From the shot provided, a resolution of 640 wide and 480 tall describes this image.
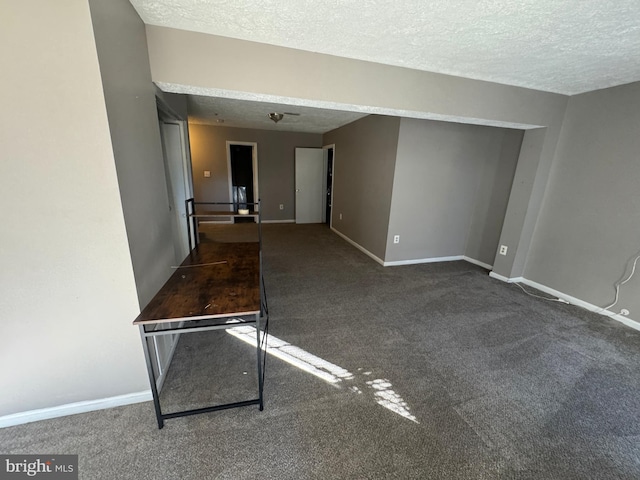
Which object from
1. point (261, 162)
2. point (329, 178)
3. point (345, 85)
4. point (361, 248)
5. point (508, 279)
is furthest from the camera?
point (329, 178)

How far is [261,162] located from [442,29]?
5.16 metres

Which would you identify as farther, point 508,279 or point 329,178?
point 329,178

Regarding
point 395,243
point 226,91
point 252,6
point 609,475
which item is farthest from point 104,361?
point 395,243

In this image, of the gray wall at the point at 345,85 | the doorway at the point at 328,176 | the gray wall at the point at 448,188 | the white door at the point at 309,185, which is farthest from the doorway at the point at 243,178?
the gray wall at the point at 345,85

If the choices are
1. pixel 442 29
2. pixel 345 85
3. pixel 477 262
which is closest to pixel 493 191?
pixel 477 262

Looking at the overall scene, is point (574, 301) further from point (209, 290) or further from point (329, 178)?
point (329, 178)

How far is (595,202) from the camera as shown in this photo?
8.46 feet

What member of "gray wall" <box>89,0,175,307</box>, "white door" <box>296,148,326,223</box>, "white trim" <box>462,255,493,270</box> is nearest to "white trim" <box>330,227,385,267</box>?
"white door" <box>296,148,326,223</box>

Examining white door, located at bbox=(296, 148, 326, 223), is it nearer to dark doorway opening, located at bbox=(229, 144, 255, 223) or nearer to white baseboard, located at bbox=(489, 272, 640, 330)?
dark doorway opening, located at bbox=(229, 144, 255, 223)

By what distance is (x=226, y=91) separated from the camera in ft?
5.84

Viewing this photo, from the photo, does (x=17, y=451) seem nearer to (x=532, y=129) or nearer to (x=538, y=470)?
(x=538, y=470)

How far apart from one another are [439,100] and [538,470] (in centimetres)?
260

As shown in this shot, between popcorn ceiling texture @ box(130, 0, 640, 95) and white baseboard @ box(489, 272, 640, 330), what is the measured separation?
7.27ft

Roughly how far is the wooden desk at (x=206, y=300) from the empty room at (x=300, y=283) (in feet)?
0.06
